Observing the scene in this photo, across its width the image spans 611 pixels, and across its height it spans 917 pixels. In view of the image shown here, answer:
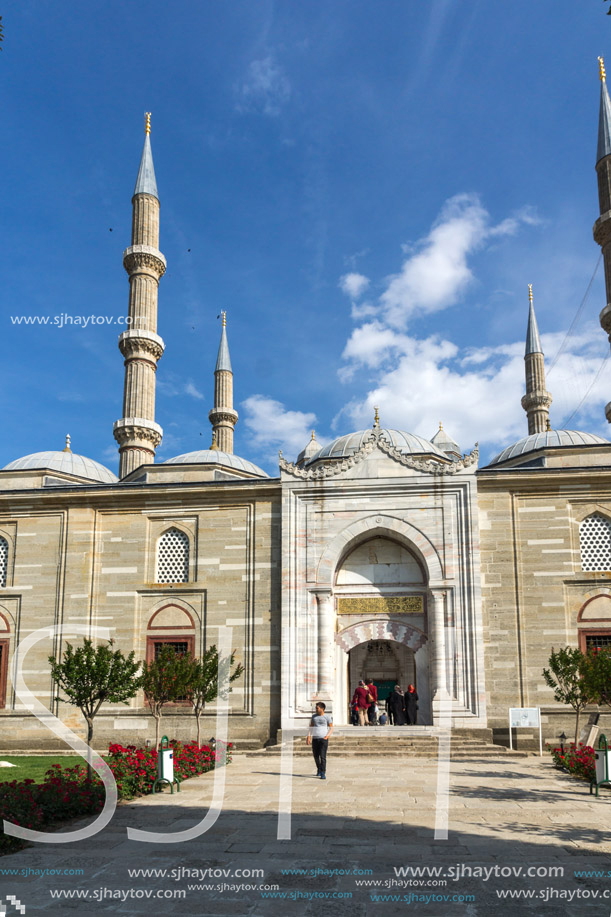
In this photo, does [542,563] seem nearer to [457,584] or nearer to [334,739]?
[457,584]

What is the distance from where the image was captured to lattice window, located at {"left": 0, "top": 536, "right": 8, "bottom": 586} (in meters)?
21.3

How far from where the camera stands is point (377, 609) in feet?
66.8

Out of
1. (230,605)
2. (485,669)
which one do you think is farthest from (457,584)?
(230,605)

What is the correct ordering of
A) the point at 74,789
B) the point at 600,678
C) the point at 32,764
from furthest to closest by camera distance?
the point at 32,764 < the point at 600,678 < the point at 74,789

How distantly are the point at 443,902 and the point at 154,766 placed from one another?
6901 mm

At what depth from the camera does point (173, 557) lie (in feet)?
68.5

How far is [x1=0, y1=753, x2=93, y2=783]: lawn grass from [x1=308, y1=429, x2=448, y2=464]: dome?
11.9 metres

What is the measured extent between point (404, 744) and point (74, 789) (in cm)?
896

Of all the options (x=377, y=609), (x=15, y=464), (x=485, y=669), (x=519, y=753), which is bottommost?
(x=519, y=753)

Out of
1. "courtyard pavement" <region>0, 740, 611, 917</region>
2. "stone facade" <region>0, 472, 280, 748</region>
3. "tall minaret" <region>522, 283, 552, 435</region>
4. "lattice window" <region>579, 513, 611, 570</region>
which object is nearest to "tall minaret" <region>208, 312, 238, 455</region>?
"tall minaret" <region>522, 283, 552, 435</region>

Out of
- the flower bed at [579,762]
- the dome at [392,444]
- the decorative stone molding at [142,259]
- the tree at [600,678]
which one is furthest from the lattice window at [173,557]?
the decorative stone molding at [142,259]

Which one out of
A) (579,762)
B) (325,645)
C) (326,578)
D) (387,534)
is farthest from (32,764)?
(579,762)

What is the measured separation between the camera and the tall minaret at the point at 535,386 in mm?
38438

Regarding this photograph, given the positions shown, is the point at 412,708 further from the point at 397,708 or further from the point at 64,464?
the point at 64,464
